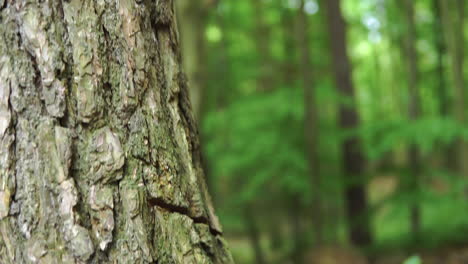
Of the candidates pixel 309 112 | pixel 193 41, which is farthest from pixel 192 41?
pixel 309 112

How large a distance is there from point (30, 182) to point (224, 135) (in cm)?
727

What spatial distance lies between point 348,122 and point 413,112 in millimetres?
2122

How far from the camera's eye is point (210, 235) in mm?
1397

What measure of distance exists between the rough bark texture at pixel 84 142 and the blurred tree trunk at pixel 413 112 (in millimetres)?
6187

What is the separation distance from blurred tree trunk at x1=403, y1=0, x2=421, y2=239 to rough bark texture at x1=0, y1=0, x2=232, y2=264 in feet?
20.3

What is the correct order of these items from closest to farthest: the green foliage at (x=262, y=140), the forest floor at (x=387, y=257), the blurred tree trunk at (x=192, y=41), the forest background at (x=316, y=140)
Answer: the blurred tree trunk at (x=192, y=41) < the forest background at (x=316, y=140) < the forest floor at (x=387, y=257) < the green foliage at (x=262, y=140)

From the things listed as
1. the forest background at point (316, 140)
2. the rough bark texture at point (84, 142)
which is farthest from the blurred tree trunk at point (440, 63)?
the rough bark texture at point (84, 142)

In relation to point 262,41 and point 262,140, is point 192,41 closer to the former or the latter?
point 262,140

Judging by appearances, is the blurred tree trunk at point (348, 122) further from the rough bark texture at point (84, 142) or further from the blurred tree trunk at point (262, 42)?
the rough bark texture at point (84, 142)

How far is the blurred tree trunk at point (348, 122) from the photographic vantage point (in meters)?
9.81

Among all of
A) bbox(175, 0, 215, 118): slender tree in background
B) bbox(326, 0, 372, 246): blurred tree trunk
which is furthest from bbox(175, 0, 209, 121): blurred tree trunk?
bbox(326, 0, 372, 246): blurred tree trunk

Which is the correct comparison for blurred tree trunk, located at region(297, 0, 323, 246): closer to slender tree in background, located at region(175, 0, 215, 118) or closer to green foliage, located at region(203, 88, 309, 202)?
green foliage, located at region(203, 88, 309, 202)

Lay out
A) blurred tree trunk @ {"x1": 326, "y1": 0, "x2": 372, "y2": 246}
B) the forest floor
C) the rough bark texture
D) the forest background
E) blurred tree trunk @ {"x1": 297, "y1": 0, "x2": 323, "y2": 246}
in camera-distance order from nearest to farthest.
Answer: the rough bark texture, the forest background, the forest floor, blurred tree trunk @ {"x1": 297, "y1": 0, "x2": 323, "y2": 246}, blurred tree trunk @ {"x1": 326, "y1": 0, "x2": 372, "y2": 246}

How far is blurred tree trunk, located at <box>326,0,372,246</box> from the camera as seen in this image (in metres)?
9.81
